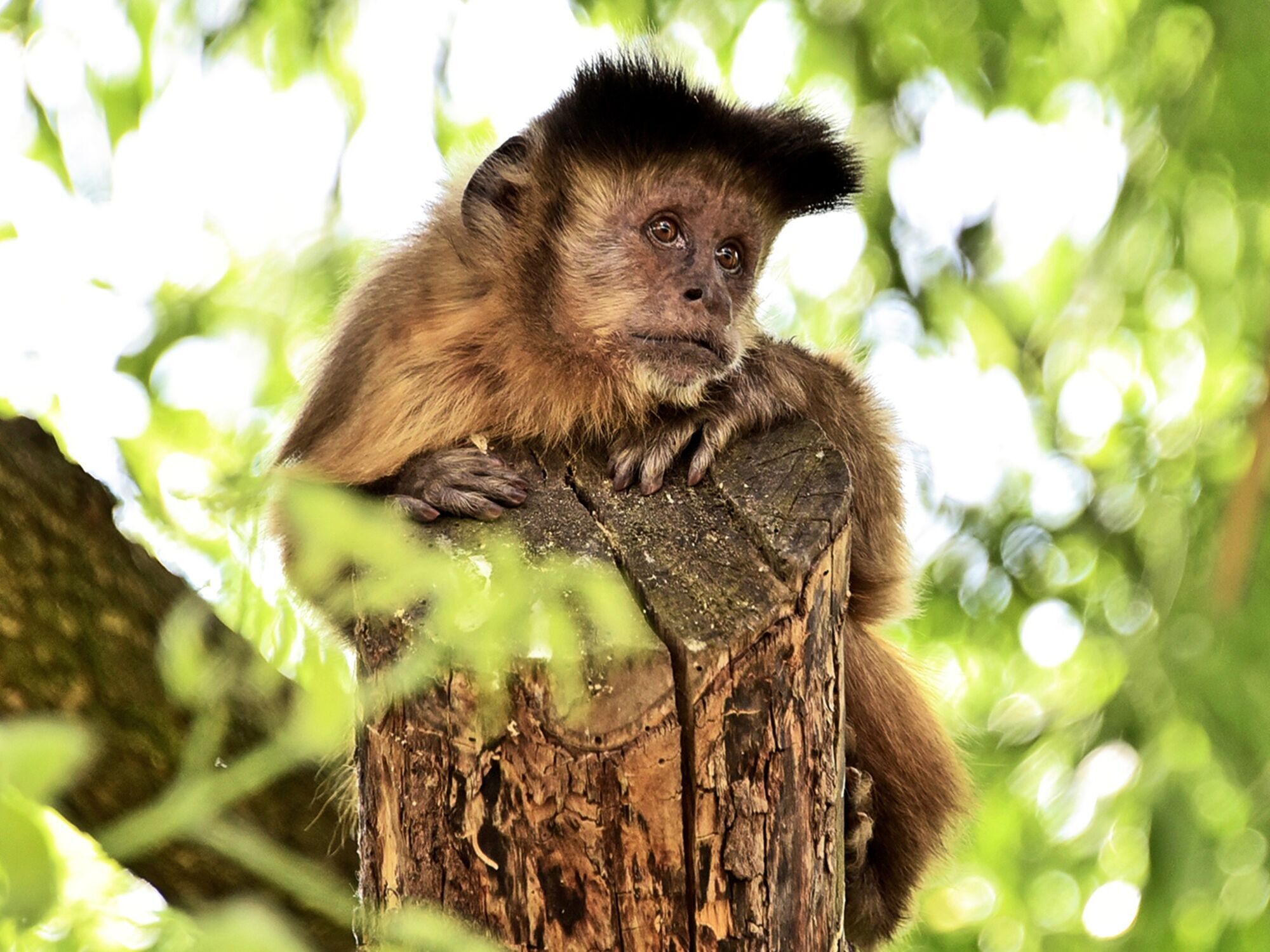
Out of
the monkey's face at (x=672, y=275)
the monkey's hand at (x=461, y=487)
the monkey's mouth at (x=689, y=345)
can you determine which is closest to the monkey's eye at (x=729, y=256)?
the monkey's face at (x=672, y=275)

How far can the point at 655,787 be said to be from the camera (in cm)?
188

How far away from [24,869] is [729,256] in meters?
2.95

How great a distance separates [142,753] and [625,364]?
1.35m

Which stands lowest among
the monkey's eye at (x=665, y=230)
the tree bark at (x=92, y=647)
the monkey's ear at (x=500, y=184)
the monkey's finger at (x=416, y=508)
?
the tree bark at (x=92, y=647)

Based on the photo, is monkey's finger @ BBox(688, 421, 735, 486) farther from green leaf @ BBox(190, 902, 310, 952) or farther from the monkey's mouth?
green leaf @ BBox(190, 902, 310, 952)

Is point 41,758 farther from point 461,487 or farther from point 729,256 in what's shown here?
point 729,256

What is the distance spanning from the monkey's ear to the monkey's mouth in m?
0.51

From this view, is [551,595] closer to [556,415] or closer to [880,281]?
[556,415]

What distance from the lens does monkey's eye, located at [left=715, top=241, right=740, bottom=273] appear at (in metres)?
3.42

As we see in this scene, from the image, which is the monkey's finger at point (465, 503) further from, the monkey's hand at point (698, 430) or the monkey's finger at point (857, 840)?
the monkey's finger at point (857, 840)

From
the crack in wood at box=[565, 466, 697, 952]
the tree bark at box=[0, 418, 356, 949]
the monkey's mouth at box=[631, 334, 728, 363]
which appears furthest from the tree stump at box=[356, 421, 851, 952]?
the tree bark at box=[0, 418, 356, 949]

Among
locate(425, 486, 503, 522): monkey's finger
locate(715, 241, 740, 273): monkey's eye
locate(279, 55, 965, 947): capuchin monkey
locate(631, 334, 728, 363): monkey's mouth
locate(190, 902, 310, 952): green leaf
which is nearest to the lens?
locate(190, 902, 310, 952): green leaf

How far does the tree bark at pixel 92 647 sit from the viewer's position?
304 cm

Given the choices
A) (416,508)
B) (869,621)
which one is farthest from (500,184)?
(869,621)
